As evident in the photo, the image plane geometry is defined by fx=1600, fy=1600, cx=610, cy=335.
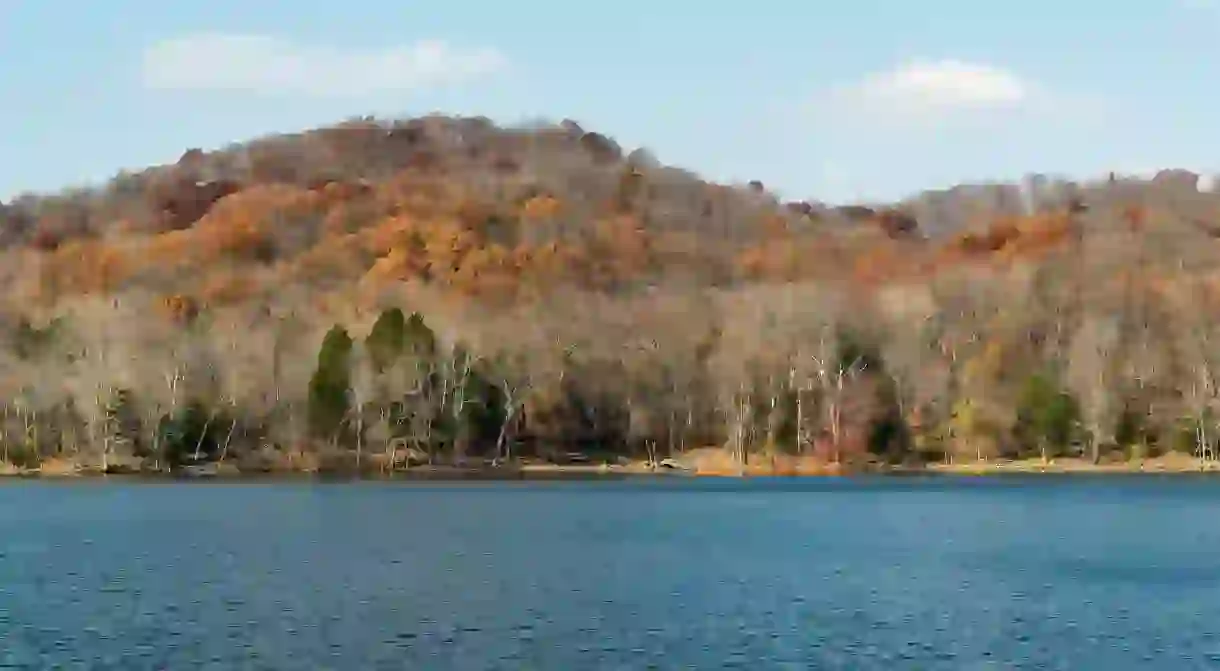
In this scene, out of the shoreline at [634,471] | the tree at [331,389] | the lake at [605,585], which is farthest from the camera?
the tree at [331,389]

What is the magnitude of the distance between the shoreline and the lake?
24230 mm

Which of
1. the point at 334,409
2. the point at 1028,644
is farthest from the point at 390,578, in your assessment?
the point at 334,409

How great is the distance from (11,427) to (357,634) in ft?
255

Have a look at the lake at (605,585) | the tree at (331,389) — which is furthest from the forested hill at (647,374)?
the lake at (605,585)

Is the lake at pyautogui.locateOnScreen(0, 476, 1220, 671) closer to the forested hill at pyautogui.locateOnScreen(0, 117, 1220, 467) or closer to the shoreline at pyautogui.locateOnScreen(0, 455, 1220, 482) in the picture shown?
the shoreline at pyautogui.locateOnScreen(0, 455, 1220, 482)

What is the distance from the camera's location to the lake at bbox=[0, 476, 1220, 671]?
31.9 metres

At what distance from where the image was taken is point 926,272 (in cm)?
16000

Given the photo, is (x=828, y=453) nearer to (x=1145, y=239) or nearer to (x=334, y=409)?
(x=334, y=409)

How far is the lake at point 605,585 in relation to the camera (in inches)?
1256

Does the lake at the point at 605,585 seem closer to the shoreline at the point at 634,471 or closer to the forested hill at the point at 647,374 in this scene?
the shoreline at the point at 634,471

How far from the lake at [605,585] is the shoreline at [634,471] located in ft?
79.5

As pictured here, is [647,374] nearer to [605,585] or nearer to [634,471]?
[634,471]

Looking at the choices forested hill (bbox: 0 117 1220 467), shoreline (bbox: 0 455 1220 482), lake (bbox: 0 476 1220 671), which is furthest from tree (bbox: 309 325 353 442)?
lake (bbox: 0 476 1220 671)

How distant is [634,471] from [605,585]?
71.4m
